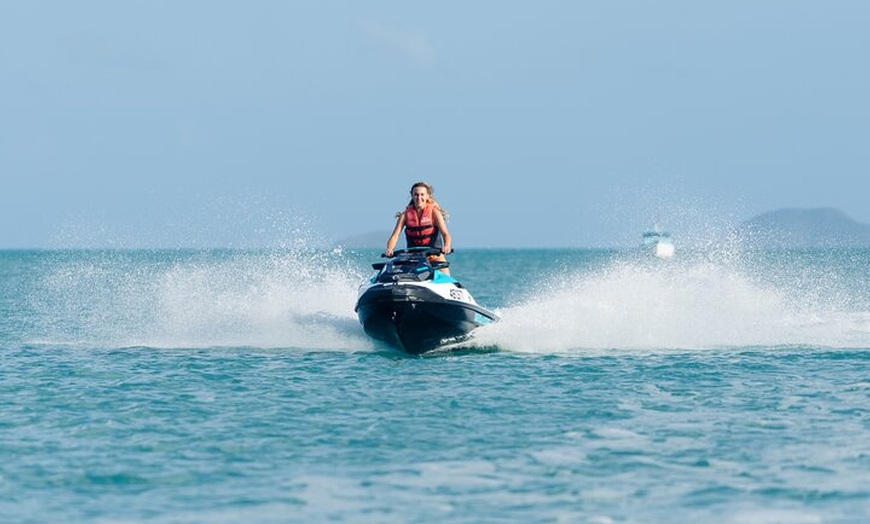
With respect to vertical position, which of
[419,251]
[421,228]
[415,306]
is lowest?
[415,306]

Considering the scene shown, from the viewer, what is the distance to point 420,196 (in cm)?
1934

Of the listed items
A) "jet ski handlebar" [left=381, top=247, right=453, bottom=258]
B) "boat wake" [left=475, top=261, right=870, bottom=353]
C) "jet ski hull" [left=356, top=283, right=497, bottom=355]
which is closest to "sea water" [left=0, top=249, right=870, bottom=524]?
"boat wake" [left=475, top=261, right=870, bottom=353]

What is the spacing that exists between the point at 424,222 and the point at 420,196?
18.8 inches

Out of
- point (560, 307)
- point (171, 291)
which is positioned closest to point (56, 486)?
point (560, 307)

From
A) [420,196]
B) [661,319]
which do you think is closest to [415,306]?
[420,196]

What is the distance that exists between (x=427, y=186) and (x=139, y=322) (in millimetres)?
14553

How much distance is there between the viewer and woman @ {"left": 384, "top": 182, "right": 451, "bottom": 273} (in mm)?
19438

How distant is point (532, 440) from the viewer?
1191 centimetres

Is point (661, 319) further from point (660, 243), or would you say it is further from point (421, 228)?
point (660, 243)

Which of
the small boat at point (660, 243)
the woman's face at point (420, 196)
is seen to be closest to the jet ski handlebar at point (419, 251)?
the woman's face at point (420, 196)

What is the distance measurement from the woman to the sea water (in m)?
1.77

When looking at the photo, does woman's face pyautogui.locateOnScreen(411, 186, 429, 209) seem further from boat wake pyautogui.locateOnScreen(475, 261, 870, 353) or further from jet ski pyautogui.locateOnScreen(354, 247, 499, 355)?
boat wake pyautogui.locateOnScreen(475, 261, 870, 353)

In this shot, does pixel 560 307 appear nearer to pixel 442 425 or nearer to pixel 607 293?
pixel 607 293

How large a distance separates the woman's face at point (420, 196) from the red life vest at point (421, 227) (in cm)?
12
